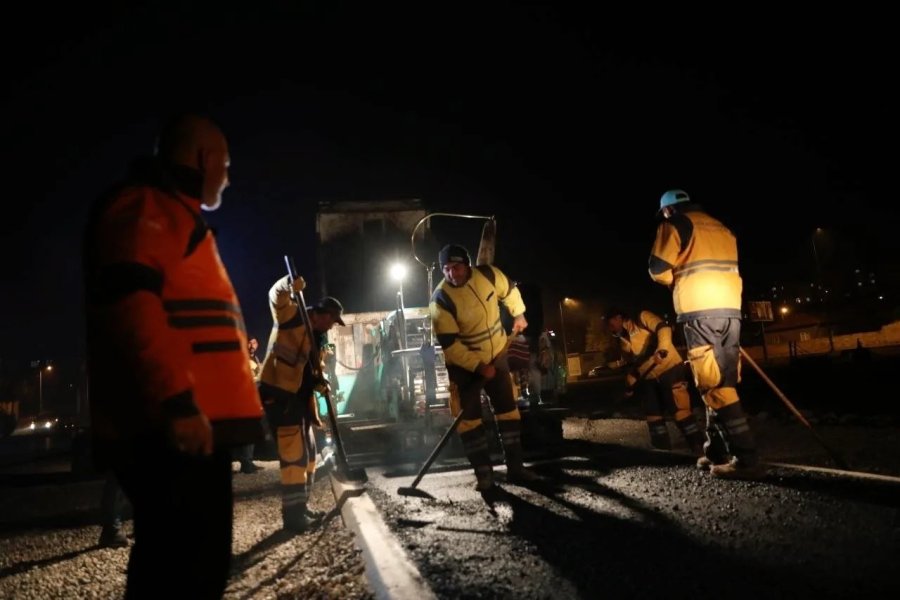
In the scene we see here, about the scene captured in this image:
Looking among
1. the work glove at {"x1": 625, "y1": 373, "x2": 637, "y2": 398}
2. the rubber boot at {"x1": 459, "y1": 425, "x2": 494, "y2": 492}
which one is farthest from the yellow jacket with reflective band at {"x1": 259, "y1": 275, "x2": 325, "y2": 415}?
the work glove at {"x1": 625, "y1": 373, "x2": 637, "y2": 398}

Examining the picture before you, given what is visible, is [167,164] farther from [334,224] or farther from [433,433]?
[334,224]

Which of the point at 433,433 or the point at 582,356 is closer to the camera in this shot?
the point at 433,433

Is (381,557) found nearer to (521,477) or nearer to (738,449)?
(521,477)

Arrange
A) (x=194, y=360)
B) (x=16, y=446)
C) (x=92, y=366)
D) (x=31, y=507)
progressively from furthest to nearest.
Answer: (x=16, y=446), (x=31, y=507), (x=194, y=360), (x=92, y=366)

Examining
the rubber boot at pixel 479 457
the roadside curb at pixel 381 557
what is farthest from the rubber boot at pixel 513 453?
the roadside curb at pixel 381 557

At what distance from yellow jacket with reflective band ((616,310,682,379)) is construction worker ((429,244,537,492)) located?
269cm

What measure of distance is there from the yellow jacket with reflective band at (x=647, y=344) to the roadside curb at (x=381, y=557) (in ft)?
13.2

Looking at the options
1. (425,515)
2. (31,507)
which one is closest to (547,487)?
(425,515)

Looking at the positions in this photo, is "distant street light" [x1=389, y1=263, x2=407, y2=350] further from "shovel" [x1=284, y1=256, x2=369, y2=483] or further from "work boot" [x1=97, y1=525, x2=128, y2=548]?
"work boot" [x1=97, y1=525, x2=128, y2=548]

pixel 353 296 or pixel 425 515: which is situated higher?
pixel 353 296

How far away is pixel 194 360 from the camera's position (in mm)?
1592

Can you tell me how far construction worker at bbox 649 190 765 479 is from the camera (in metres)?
3.75

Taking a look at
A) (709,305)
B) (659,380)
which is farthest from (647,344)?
(709,305)

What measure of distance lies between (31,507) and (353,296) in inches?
306
